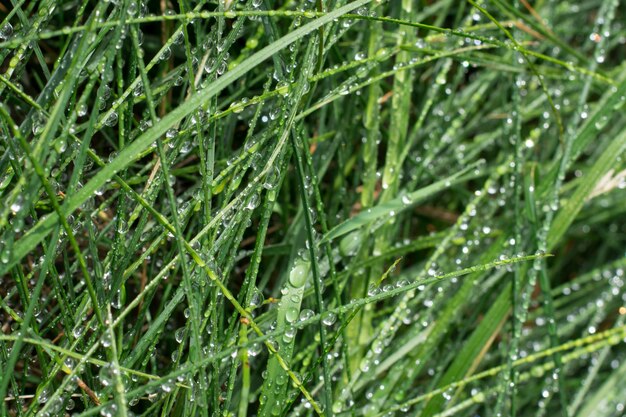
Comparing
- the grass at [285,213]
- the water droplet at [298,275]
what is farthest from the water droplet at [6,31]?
the water droplet at [298,275]

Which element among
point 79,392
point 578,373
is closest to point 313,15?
point 79,392

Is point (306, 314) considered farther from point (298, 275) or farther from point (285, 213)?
point (285, 213)

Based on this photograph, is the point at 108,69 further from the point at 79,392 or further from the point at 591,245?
the point at 591,245

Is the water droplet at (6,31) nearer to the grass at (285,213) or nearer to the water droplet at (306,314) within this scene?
the grass at (285,213)

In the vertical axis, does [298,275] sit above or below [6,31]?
below

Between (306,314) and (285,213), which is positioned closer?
(306,314)

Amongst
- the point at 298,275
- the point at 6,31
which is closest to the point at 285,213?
Result: the point at 298,275

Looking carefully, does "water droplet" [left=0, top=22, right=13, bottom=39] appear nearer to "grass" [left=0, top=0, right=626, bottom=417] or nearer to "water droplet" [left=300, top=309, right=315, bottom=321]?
"grass" [left=0, top=0, right=626, bottom=417]

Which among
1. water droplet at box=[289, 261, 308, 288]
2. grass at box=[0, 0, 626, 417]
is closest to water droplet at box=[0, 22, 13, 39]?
grass at box=[0, 0, 626, 417]
